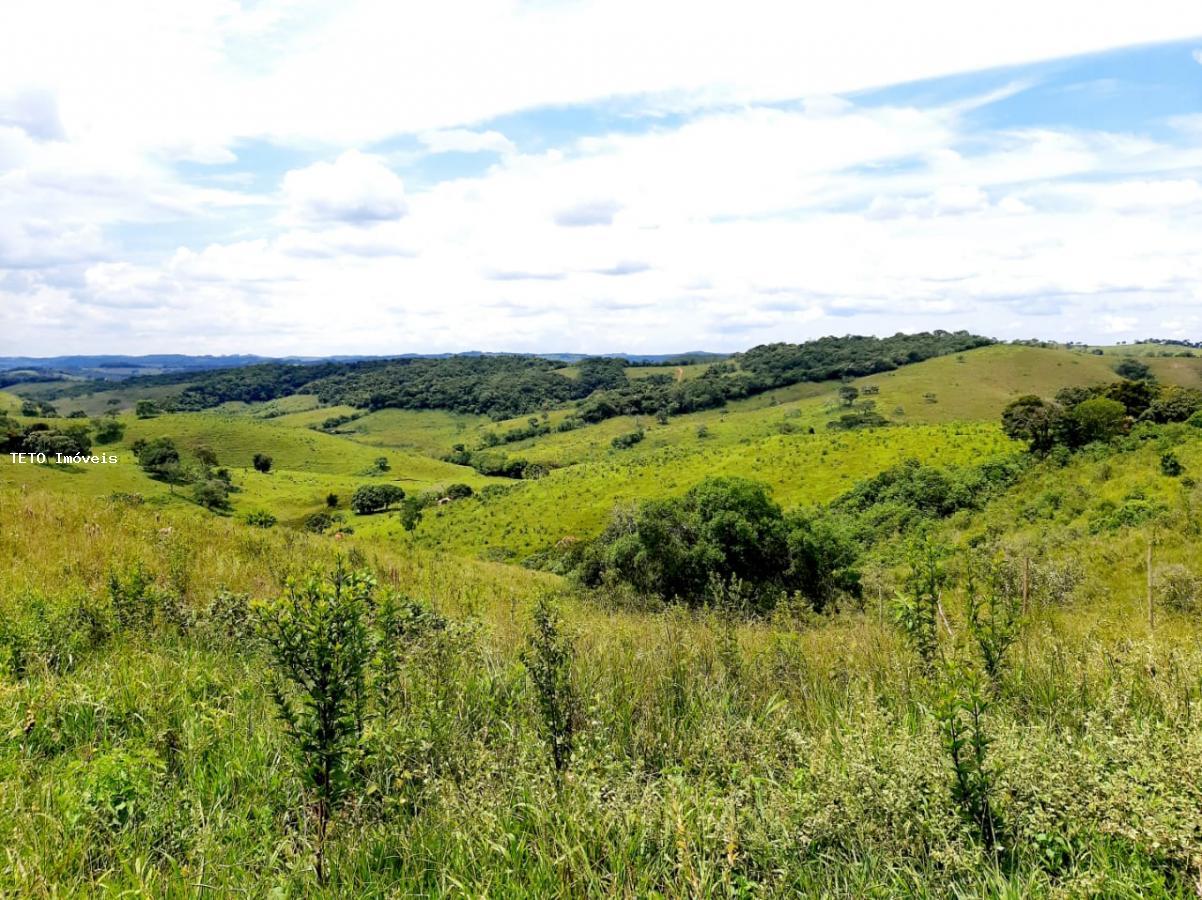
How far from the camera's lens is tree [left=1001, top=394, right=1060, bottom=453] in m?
56.0

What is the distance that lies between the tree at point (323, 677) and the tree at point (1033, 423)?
6376cm

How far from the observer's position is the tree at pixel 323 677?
10.7 feet

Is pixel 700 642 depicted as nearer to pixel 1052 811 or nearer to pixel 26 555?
pixel 1052 811

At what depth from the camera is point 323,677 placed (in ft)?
10.9

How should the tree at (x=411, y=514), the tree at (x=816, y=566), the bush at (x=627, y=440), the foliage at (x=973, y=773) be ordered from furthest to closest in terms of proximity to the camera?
the bush at (x=627, y=440), the tree at (x=411, y=514), the tree at (x=816, y=566), the foliage at (x=973, y=773)

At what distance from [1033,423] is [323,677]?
7282 centimetres

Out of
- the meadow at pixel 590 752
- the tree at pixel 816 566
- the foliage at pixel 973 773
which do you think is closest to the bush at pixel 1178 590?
the meadow at pixel 590 752

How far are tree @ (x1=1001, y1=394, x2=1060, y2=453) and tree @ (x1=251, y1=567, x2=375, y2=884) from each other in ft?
209

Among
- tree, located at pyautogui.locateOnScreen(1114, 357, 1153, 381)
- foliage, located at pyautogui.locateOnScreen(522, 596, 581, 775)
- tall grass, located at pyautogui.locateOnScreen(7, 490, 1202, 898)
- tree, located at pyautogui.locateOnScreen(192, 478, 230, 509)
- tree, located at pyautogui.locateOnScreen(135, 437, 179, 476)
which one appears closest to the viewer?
tall grass, located at pyautogui.locateOnScreen(7, 490, 1202, 898)

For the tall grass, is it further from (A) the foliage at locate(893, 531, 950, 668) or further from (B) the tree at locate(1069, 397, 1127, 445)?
(B) the tree at locate(1069, 397, 1127, 445)

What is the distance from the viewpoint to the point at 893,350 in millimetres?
191000

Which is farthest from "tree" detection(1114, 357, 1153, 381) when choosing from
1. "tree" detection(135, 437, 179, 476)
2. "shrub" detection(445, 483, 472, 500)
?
"tree" detection(135, 437, 179, 476)

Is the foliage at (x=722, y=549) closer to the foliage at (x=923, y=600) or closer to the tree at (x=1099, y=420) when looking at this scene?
the tree at (x=1099, y=420)

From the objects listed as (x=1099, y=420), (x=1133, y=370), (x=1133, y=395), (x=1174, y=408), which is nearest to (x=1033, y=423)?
(x=1133, y=395)
